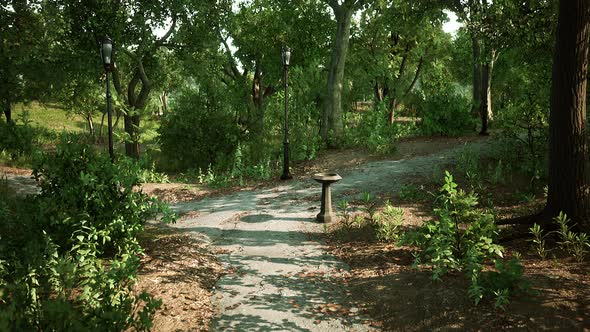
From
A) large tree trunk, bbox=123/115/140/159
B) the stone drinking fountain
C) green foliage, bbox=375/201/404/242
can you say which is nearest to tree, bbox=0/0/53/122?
large tree trunk, bbox=123/115/140/159

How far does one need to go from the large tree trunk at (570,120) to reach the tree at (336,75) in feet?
39.7

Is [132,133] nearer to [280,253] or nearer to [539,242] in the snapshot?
[280,253]

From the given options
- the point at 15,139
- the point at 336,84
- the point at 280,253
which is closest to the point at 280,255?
the point at 280,253

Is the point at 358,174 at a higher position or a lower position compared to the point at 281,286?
higher

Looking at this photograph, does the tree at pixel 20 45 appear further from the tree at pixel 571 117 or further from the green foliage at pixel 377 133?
the tree at pixel 571 117

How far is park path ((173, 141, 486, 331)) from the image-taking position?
17.1 feet

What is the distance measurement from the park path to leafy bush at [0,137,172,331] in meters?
1.25

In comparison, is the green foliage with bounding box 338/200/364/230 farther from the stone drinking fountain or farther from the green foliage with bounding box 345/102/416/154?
the green foliage with bounding box 345/102/416/154

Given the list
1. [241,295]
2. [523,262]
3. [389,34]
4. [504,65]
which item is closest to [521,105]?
[523,262]

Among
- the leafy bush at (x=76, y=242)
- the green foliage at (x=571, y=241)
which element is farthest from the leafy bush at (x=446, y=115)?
the leafy bush at (x=76, y=242)

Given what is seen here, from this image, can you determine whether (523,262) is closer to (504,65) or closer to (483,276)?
(483,276)

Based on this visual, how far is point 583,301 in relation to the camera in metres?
4.58

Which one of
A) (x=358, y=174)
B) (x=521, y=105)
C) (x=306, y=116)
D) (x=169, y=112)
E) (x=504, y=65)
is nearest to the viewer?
(x=521, y=105)

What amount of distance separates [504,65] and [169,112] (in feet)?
84.6
